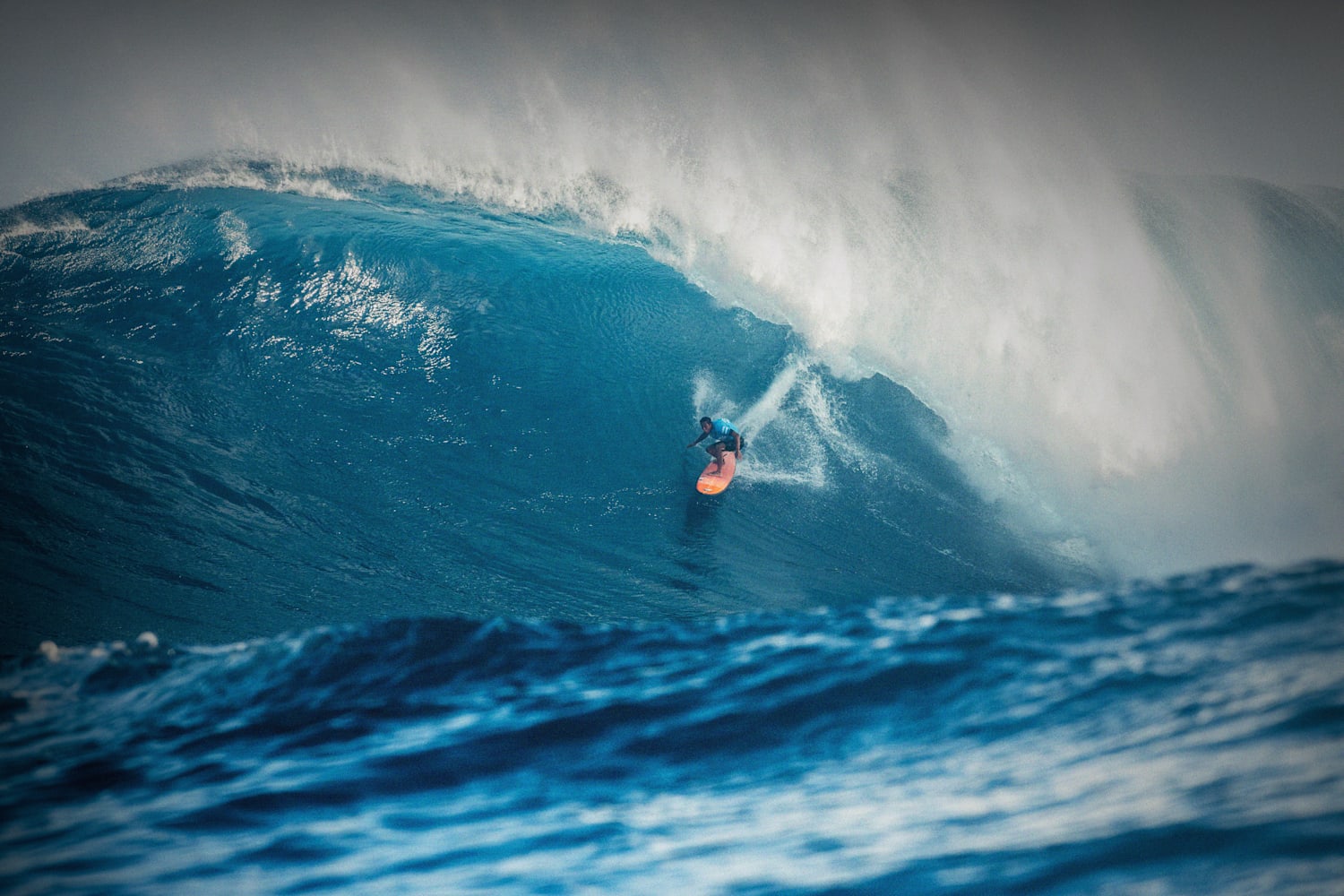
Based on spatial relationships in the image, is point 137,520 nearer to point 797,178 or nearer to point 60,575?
point 60,575

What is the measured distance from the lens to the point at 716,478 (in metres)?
5.68

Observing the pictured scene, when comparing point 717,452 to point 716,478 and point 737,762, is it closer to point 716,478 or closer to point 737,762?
point 716,478

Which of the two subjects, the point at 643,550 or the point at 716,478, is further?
the point at 716,478

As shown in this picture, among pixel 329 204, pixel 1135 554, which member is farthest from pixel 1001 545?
pixel 329 204

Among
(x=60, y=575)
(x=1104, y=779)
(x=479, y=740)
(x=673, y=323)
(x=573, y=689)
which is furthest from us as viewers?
(x=673, y=323)

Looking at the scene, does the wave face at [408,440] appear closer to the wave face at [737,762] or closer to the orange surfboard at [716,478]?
the orange surfboard at [716,478]

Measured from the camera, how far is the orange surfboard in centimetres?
561

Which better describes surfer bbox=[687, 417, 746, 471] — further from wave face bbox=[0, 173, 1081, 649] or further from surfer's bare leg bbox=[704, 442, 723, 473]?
wave face bbox=[0, 173, 1081, 649]

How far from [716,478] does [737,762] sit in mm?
3134

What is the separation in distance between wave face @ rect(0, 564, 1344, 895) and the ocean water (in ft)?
0.05

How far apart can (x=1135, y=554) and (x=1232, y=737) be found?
4423mm

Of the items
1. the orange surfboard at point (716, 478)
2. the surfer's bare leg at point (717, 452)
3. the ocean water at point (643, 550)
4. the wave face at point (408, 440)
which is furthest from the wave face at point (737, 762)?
the surfer's bare leg at point (717, 452)

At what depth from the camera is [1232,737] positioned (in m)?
2.30

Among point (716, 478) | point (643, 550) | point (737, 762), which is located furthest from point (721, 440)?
point (737, 762)
